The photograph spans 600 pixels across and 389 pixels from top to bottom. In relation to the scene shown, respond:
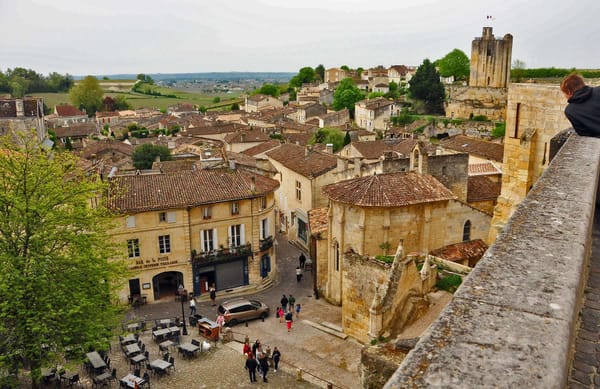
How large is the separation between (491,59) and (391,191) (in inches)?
2647

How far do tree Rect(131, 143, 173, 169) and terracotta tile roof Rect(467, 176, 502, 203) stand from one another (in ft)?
126

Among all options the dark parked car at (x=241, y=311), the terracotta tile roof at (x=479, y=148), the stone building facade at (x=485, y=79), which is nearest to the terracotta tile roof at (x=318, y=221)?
the dark parked car at (x=241, y=311)

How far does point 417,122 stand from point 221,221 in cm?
5234

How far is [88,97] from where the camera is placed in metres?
159

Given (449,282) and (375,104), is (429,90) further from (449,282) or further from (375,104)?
(449,282)

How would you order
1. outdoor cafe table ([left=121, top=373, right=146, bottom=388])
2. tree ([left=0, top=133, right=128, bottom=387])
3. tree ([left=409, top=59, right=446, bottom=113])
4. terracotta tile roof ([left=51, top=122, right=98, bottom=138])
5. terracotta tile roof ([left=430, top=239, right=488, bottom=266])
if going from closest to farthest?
tree ([left=0, top=133, right=128, bottom=387]) → outdoor cafe table ([left=121, top=373, right=146, bottom=388]) → terracotta tile roof ([left=430, top=239, right=488, bottom=266]) → tree ([left=409, top=59, right=446, bottom=113]) → terracotta tile roof ([left=51, top=122, right=98, bottom=138])

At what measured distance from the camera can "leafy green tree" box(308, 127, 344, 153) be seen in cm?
6556

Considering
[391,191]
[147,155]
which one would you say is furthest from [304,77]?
[391,191]

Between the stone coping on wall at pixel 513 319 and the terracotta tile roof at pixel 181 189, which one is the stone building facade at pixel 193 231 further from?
the stone coping on wall at pixel 513 319

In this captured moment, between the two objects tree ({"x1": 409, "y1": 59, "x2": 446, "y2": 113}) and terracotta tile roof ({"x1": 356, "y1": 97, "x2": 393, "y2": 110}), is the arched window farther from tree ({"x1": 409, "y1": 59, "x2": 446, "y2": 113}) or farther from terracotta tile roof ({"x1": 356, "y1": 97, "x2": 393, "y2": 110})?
tree ({"x1": 409, "y1": 59, "x2": 446, "y2": 113})

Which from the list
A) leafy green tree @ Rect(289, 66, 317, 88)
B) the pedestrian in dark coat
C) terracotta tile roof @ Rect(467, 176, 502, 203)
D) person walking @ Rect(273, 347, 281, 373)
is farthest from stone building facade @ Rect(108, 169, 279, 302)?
leafy green tree @ Rect(289, 66, 317, 88)

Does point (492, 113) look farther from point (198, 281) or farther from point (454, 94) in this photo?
point (198, 281)

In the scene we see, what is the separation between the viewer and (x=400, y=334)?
20.8 metres

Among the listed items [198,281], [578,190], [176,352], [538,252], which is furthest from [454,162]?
[538,252]
